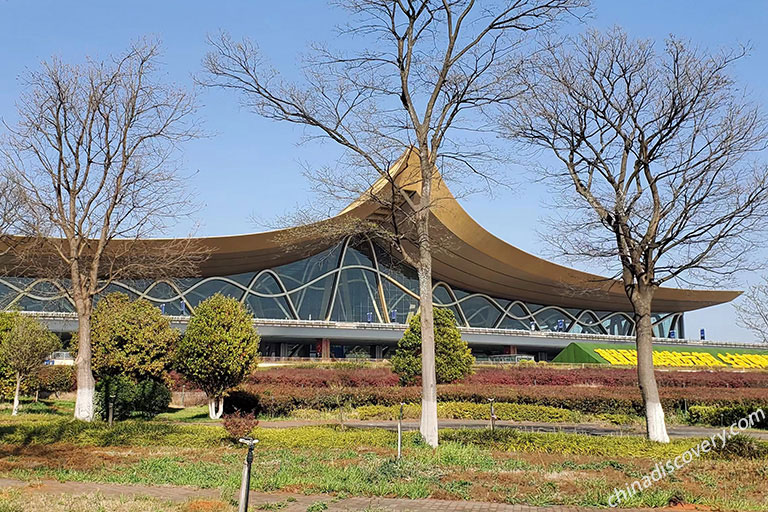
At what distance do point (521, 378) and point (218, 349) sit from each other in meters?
13.5

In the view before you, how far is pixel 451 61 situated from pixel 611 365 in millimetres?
27238

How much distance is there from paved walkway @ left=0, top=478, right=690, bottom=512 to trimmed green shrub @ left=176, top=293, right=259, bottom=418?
942 centimetres

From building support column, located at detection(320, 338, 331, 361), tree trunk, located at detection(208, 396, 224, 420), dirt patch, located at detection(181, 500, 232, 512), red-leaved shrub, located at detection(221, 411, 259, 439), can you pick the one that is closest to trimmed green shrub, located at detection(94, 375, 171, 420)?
tree trunk, located at detection(208, 396, 224, 420)

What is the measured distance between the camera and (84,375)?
13.9m

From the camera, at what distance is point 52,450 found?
35.2ft

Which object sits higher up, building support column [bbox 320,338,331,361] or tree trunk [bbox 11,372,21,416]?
building support column [bbox 320,338,331,361]

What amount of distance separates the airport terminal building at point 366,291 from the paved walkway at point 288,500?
23970mm

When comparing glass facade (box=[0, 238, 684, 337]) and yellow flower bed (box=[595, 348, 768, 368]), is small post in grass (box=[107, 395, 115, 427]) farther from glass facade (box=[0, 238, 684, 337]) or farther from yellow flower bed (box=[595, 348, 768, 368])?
yellow flower bed (box=[595, 348, 768, 368])

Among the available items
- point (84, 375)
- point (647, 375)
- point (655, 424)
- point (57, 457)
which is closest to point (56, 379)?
point (84, 375)

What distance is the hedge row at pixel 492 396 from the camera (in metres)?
18.2

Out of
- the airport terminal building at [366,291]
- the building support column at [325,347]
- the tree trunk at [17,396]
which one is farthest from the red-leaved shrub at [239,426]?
the building support column at [325,347]

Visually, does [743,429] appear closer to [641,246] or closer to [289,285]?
[641,246]

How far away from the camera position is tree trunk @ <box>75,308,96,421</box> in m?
13.7

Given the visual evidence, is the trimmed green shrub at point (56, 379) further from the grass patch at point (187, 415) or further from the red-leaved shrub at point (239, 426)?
the red-leaved shrub at point (239, 426)
